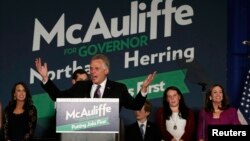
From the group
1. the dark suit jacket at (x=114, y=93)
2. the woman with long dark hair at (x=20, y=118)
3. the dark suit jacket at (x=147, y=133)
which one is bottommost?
the dark suit jacket at (x=147, y=133)

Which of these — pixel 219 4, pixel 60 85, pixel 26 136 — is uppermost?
pixel 219 4

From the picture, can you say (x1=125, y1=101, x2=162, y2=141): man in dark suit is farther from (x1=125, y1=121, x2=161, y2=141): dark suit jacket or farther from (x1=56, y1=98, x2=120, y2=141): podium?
(x1=56, y1=98, x2=120, y2=141): podium

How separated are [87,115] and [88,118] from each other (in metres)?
0.02

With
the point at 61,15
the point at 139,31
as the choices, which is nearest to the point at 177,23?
the point at 139,31

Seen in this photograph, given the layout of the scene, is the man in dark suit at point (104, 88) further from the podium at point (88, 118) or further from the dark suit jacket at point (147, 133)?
the dark suit jacket at point (147, 133)

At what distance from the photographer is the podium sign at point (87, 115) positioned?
4281 mm

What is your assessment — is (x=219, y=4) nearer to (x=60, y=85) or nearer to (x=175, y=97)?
(x=175, y=97)

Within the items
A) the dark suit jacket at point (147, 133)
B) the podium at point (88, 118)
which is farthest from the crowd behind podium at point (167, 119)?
the podium at point (88, 118)

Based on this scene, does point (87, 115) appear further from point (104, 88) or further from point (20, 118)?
point (20, 118)

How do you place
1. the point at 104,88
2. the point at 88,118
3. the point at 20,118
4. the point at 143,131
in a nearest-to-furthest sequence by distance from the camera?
the point at 88,118 → the point at 104,88 → the point at 20,118 → the point at 143,131

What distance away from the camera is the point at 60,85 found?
777cm

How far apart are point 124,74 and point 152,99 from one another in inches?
19.2

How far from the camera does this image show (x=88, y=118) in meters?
4.29

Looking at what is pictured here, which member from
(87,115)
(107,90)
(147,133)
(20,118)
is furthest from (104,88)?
(20,118)
